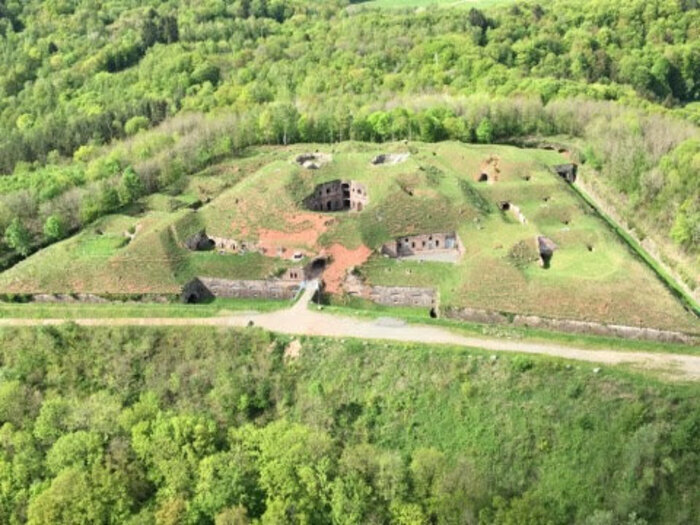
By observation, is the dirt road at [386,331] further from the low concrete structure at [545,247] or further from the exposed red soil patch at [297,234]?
the low concrete structure at [545,247]

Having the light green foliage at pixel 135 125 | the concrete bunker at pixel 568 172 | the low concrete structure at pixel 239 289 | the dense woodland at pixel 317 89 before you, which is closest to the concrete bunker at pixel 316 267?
the low concrete structure at pixel 239 289

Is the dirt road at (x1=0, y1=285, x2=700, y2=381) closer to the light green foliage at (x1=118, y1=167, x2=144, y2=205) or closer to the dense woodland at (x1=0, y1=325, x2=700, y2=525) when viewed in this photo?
the dense woodland at (x1=0, y1=325, x2=700, y2=525)

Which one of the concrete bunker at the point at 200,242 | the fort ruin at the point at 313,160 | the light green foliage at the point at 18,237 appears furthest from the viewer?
the fort ruin at the point at 313,160

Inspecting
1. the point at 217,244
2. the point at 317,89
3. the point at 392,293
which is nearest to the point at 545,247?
the point at 392,293

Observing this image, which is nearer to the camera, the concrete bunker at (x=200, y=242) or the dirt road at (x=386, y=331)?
the dirt road at (x=386, y=331)

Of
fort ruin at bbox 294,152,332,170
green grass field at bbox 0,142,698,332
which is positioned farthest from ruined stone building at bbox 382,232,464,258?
fort ruin at bbox 294,152,332,170
